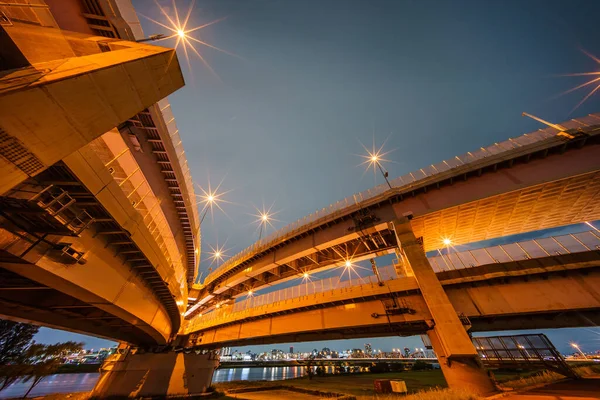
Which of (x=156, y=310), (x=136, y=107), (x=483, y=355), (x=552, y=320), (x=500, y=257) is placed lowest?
(x=483, y=355)

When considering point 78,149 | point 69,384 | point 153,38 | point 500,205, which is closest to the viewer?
point 78,149

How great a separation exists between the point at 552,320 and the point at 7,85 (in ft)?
80.1

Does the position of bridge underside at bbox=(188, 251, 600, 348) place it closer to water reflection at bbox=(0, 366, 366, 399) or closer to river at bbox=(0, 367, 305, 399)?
water reflection at bbox=(0, 366, 366, 399)

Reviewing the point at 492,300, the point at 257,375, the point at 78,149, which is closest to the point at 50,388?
the point at 257,375

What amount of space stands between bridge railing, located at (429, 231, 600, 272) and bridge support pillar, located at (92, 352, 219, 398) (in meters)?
31.2

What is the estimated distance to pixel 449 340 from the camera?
10.3 metres

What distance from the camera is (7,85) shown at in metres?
4.26

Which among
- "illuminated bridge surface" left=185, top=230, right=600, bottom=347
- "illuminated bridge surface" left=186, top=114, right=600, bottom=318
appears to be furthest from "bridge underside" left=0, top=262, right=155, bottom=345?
"illuminated bridge surface" left=185, top=230, right=600, bottom=347

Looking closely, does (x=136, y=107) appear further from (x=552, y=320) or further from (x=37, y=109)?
(x=552, y=320)

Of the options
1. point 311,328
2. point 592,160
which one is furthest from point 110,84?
point 592,160

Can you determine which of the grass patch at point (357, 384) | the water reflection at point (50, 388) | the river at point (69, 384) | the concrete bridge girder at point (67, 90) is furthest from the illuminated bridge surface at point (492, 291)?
the river at point (69, 384)

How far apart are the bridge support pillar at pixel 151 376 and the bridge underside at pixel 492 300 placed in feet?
66.8

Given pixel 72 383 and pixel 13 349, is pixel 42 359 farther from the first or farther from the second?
pixel 72 383

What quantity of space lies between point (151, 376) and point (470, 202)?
118 feet
